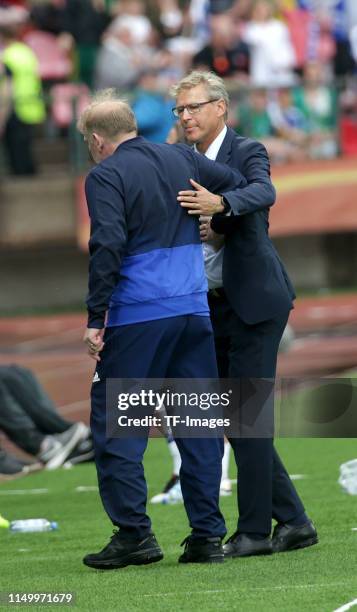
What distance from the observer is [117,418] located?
23.4ft

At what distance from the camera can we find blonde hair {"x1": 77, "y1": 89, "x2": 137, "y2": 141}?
7.16 metres

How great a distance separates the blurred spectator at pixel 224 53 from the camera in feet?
69.7

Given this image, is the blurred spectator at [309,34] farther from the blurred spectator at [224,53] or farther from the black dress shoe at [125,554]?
the black dress shoe at [125,554]

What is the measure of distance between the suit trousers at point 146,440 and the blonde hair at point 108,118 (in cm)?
87

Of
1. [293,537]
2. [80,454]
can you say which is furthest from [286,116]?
[293,537]

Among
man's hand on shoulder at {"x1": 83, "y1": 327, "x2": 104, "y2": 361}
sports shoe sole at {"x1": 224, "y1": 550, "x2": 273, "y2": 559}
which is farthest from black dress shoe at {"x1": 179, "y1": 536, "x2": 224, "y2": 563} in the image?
man's hand on shoulder at {"x1": 83, "y1": 327, "x2": 104, "y2": 361}

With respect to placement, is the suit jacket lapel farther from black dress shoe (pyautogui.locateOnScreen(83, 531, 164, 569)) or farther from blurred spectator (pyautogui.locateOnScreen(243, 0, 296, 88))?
blurred spectator (pyautogui.locateOnScreen(243, 0, 296, 88))

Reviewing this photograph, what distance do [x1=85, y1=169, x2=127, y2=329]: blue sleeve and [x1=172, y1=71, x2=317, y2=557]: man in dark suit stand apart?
0.52m

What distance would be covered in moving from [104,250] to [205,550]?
1.43 meters

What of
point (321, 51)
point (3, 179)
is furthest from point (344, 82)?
point (3, 179)

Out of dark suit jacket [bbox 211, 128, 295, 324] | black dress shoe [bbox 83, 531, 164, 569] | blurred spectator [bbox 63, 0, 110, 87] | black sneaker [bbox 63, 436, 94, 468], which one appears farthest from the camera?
blurred spectator [bbox 63, 0, 110, 87]

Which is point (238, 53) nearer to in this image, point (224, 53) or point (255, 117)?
point (224, 53)

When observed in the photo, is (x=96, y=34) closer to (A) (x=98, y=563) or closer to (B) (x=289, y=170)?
(B) (x=289, y=170)

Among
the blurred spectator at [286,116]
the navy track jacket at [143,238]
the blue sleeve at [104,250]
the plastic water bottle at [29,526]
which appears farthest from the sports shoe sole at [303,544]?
the blurred spectator at [286,116]
